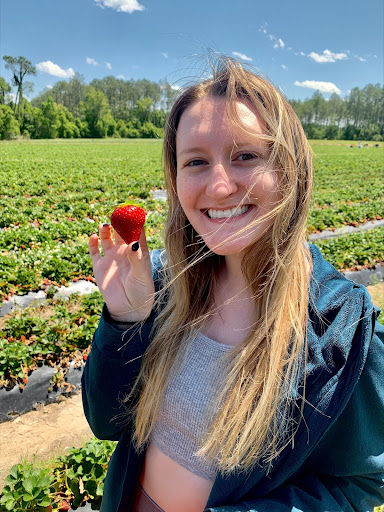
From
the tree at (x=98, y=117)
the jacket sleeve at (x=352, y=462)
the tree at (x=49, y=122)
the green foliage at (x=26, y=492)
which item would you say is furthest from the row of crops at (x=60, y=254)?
the tree at (x=98, y=117)

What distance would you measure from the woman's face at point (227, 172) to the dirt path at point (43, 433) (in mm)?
2532

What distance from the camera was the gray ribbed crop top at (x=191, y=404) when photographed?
4.29ft

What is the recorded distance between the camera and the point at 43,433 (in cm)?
325

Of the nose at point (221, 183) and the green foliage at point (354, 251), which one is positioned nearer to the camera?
the nose at point (221, 183)

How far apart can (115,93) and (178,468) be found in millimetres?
104403

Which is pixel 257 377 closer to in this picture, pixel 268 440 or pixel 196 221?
pixel 268 440

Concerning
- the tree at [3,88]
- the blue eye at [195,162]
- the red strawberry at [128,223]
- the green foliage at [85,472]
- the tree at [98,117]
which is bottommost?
the green foliage at [85,472]

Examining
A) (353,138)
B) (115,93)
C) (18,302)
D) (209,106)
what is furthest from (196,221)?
(115,93)

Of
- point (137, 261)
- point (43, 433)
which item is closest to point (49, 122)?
point (43, 433)

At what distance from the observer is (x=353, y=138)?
79.1 metres

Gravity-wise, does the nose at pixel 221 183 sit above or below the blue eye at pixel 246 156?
below

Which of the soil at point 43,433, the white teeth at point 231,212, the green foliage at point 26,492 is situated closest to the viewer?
the white teeth at point 231,212

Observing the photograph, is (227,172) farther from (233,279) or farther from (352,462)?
(352,462)

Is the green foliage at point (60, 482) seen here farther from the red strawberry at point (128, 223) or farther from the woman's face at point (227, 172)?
the woman's face at point (227, 172)
